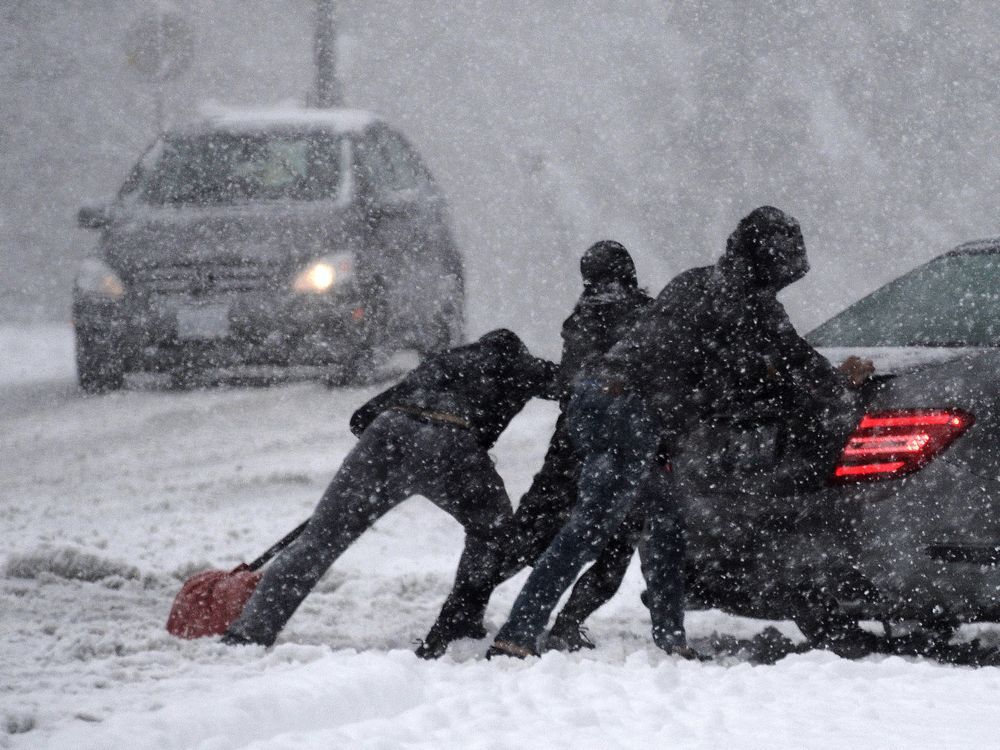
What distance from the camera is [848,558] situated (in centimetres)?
525

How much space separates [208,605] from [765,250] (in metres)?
2.20

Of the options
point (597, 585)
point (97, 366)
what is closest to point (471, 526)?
point (597, 585)

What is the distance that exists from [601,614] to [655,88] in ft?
63.6

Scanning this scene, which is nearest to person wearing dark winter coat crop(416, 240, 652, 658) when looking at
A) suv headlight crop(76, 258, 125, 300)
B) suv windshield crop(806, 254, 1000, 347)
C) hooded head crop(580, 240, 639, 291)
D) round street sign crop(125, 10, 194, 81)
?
hooded head crop(580, 240, 639, 291)

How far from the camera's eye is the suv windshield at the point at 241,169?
11625 mm

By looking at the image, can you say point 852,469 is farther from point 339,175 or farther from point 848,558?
point 339,175

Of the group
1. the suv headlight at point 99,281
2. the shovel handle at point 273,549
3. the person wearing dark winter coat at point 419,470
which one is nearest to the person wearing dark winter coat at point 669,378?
the person wearing dark winter coat at point 419,470

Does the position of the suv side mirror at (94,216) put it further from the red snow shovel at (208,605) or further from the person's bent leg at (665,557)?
the person's bent leg at (665,557)

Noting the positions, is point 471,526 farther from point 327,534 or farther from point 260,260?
point 260,260

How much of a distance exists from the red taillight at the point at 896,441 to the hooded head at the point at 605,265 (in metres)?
1.05

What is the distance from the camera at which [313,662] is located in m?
5.28

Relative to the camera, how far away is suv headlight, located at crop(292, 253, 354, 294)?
35.9 ft

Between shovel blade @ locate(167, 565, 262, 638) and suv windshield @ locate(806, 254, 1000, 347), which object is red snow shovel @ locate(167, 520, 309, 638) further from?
suv windshield @ locate(806, 254, 1000, 347)

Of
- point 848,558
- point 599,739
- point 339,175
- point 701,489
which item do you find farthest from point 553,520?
point 339,175
